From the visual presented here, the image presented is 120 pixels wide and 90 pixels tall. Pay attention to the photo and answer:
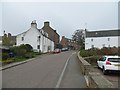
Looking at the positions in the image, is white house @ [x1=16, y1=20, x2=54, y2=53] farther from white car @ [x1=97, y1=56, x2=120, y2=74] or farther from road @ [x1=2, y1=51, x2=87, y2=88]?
white car @ [x1=97, y1=56, x2=120, y2=74]

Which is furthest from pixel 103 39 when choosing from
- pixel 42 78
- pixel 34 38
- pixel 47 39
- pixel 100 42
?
pixel 42 78

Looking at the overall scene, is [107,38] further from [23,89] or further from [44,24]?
[23,89]

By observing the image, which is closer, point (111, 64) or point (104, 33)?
point (111, 64)

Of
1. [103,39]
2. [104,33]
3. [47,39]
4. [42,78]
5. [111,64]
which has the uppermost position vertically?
[104,33]

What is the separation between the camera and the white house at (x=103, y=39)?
81.7m

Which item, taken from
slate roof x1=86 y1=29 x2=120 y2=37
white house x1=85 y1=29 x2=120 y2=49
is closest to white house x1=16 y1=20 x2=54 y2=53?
white house x1=85 y1=29 x2=120 y2=49

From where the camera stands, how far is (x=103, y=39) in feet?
274

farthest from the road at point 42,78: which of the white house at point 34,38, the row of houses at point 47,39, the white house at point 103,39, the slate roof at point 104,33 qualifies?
the slate roof at point 104,33

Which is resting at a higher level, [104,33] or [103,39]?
[104,33]

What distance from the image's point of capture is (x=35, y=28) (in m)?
64.1

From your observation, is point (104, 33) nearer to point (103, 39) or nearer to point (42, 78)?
point (103, 39)

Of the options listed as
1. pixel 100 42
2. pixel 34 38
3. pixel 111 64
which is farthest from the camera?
pixel 100 42

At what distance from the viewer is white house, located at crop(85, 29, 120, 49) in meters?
81.7

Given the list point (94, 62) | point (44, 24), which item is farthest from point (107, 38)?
point (94, 62)
